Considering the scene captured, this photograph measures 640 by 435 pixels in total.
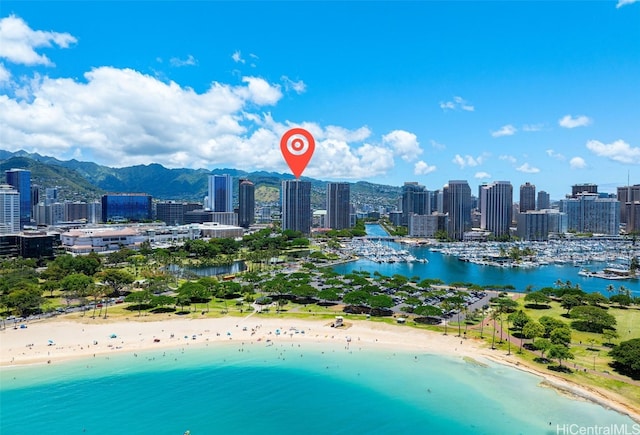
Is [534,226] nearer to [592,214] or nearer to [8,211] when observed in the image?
[592,214]

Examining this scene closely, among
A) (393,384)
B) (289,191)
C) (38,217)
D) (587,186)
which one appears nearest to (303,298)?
(393,384)

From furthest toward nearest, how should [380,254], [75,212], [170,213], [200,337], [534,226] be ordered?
[170,213]
[75,212]
[534,226]
[380,254]
[200,337]

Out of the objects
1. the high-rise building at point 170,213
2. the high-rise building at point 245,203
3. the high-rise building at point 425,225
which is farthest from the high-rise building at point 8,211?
the high-rise building at point 425,225

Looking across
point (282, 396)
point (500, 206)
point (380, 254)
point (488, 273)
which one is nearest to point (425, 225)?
point (500, 206)

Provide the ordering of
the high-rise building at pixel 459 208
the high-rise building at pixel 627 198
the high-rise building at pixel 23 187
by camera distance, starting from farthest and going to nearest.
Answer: the high-rise building at pixel 627 198
the high-rise building at pixel 459 208
the high-rise building at pixel 23 187

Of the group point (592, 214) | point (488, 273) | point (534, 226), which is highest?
point (592, 214)

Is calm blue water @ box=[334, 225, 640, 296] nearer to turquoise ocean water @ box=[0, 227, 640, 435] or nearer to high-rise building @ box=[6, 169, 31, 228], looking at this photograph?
turquoise ocean water @ box=[0, 227, 640, 435]

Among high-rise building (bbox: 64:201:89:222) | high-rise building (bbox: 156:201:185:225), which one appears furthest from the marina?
high-rise building (bbox: 64:201:89:222)

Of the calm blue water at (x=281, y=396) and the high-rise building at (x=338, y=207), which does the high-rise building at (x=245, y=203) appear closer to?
the high-rise building at (x=338, y=207)
